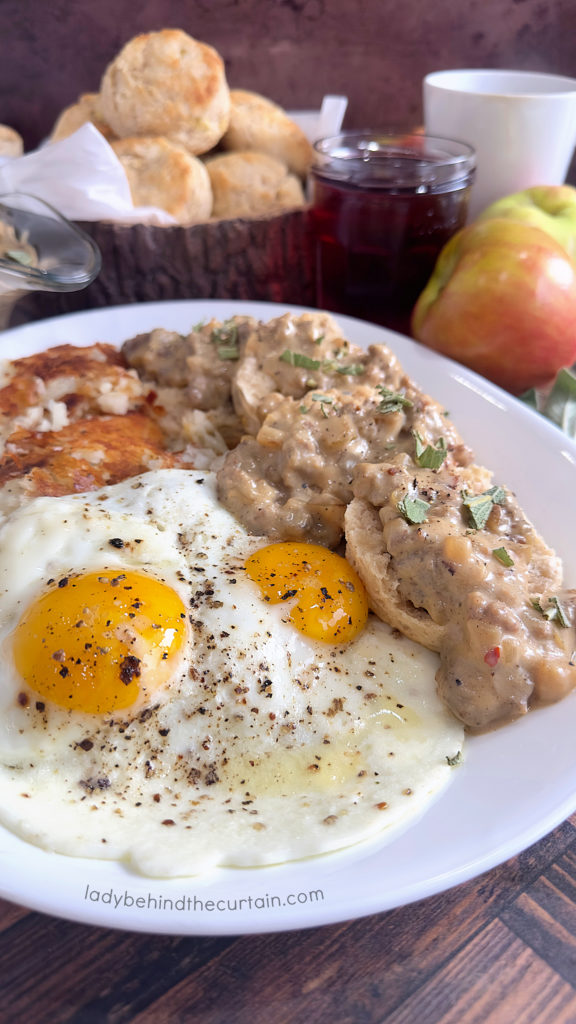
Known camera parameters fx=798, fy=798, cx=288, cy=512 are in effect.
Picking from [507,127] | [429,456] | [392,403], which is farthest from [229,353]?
[507,127]

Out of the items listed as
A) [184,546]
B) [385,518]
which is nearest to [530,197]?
[385,518]

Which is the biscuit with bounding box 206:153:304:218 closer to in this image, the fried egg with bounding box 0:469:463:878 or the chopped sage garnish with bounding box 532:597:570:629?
the fried egg with bounding box 0:469:463:878

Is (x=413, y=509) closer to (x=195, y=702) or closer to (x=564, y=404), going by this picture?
(x=195, y=702)

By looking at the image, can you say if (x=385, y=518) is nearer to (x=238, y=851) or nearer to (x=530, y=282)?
(x=238, y=851)

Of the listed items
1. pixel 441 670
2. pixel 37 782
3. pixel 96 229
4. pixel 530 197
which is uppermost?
pixel 530 197

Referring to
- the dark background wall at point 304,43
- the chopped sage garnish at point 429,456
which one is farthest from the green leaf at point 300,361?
the dark background wall at point 304,43

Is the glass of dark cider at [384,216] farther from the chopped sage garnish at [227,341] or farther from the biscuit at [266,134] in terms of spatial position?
the chopped sage garnish at [227,341]

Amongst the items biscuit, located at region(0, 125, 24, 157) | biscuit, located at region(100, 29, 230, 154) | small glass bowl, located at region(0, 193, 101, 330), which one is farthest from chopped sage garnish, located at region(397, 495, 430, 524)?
biscuit, located at region(0, 125, 24, 157)
